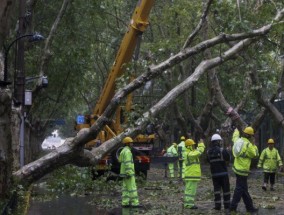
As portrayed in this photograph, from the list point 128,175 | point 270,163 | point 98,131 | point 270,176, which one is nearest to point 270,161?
point 270,163

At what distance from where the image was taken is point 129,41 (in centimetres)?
2244

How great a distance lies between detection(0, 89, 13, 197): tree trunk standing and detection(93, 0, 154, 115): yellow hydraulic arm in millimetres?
10708

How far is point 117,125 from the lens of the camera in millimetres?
25438

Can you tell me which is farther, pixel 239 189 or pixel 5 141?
pixel 239 189

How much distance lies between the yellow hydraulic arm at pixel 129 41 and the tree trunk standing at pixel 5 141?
10708 mm

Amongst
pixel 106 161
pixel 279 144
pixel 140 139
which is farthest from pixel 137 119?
pixel 279 144

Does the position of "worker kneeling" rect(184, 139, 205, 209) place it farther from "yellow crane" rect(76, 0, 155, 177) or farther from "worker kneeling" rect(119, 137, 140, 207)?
"yellow crane" rect(76, 0, 155, 177)

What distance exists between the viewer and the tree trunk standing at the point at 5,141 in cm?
980

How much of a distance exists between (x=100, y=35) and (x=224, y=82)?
8.13 metres

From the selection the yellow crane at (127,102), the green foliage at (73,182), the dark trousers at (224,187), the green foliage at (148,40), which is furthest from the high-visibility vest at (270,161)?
the green foliage at (73,182)

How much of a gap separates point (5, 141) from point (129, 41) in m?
12.8

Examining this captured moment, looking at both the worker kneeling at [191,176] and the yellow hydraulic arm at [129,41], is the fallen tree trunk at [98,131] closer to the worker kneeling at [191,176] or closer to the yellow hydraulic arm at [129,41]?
the worker kneeling at [191,176]

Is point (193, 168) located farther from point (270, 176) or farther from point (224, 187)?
point (270, 176)

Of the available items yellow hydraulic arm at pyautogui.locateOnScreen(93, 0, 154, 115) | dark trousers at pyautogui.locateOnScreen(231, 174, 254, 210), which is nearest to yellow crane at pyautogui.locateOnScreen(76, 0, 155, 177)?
yellow hydraulic arm at pyautogui.locateOnScreen(93, 0, 154, 115)
